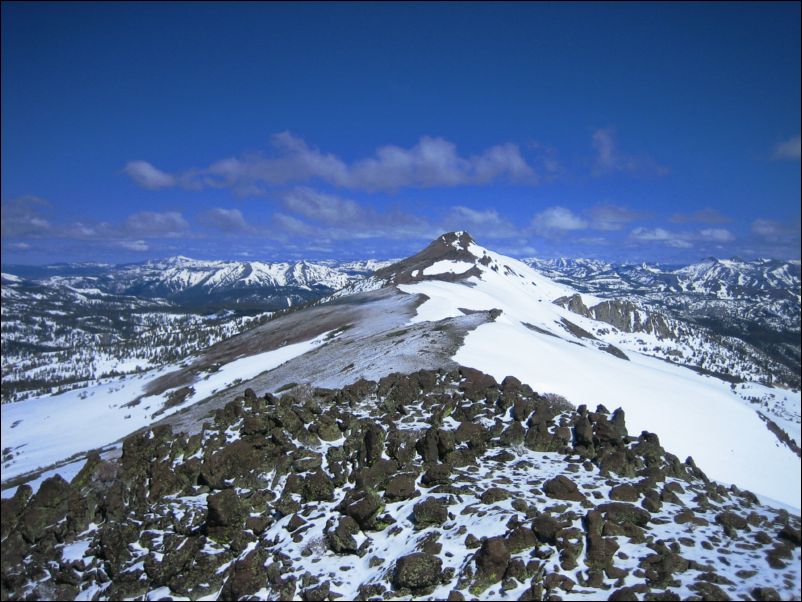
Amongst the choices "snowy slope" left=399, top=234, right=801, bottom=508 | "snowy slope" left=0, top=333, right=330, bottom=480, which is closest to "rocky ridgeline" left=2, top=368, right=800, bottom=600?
"snowy slope" left=399, top=234, right=801, bottom=508

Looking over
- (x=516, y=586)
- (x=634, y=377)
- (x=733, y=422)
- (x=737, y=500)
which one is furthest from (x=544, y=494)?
(x=733, y=422)

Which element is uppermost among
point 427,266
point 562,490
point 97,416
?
point 427,266

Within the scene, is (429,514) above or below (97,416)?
above

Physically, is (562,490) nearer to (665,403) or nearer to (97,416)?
(665,403)

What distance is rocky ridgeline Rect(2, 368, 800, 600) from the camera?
10461 mm

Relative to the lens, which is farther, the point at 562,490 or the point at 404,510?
the point at 404,510

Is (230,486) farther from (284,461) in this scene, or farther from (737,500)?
(737,500)

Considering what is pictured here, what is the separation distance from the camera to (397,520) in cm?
1362

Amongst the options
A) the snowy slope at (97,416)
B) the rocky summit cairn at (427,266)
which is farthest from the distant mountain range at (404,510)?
the rocky summit cairn at (427,266)

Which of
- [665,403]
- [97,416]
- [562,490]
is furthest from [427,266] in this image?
[562,490]

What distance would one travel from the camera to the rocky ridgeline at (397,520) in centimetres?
1046

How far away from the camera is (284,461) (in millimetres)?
17391

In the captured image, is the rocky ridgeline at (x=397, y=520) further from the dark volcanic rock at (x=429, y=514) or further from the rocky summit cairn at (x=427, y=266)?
the rocky summit cairn at (x=427, y=266)

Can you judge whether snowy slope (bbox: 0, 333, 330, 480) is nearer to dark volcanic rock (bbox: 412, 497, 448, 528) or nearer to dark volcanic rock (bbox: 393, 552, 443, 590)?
dark volcanic rock (bbox: 412, 497, 448, 528)
